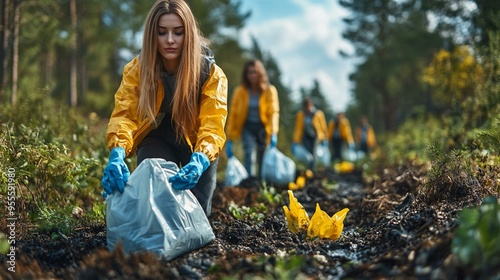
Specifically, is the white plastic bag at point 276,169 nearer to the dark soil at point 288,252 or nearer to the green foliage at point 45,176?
the dark soil at point 288,252

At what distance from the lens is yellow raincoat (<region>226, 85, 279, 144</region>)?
6.82 metres

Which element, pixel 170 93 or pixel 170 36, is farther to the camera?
pixel 170 93

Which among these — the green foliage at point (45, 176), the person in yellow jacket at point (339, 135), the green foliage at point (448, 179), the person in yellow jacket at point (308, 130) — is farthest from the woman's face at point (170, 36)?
the person in yellow jacket at point (339, 135)

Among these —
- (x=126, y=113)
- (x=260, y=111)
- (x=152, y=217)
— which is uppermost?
(x=260, y=111)

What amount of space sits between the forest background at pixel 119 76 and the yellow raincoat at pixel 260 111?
971 millimetres

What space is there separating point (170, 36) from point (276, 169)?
359cm

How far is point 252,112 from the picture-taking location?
6.90 meters

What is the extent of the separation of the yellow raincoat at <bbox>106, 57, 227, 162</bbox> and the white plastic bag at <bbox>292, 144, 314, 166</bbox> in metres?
6.63

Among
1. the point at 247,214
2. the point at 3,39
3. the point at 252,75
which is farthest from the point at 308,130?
the point at 247,214

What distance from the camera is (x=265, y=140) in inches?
280

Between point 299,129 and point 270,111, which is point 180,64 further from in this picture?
point 299,129

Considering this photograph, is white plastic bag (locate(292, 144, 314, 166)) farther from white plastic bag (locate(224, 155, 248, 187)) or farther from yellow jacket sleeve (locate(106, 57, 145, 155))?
yellow jacket sleeve (locate(106, 57, 145, 155))

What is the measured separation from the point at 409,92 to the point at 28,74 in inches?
1109

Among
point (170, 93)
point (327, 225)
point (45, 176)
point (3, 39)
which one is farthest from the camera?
point (3, 39)
